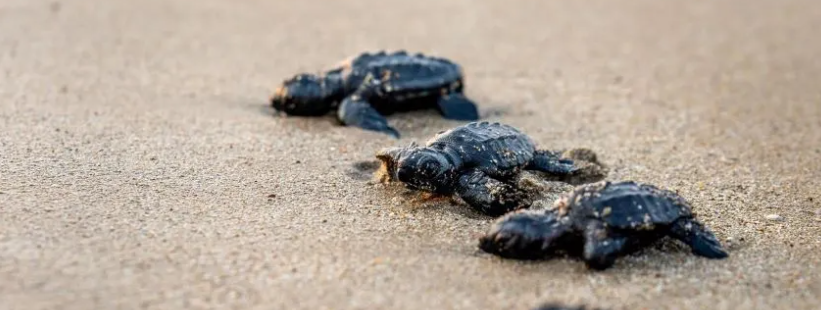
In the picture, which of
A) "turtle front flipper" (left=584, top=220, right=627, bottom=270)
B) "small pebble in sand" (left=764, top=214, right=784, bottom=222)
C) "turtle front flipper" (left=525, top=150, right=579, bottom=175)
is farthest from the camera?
"turtle front flipper" (left=525, top=150, right=579, bottom=175)

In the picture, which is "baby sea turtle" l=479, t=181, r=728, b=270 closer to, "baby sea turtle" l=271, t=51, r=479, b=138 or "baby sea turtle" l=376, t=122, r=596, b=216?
"baby sea turtle" l=376, t=122, r=596, b=216

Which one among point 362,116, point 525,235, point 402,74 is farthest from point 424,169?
point 402,74

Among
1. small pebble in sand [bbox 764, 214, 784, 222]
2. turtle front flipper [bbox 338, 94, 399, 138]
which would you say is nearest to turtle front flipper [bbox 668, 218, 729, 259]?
small pebble in sand [bbox 764, 214, 784, 222]

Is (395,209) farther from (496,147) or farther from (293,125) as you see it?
(293,125)

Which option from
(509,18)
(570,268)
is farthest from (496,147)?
(509,18)

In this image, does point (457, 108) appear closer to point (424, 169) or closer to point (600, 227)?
point (424, 169)

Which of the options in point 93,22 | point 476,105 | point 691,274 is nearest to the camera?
point 691,274
